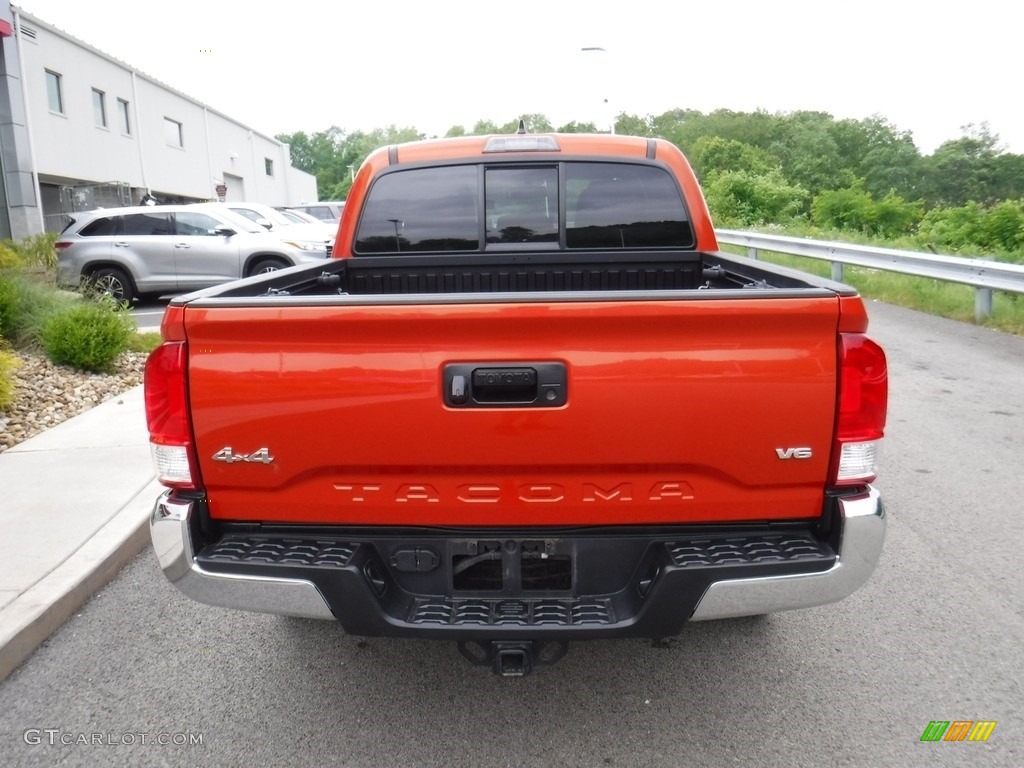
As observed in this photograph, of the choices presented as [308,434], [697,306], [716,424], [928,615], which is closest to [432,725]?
[308,434]

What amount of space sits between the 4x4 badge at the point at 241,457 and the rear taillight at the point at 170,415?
9cm

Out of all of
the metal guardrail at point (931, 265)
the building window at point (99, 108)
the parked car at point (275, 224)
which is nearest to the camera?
the metal guardrail at point (931, 265)

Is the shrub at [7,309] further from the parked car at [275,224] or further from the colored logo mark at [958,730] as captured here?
the colored logo mark at [958,730]

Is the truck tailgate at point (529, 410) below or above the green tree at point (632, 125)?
below

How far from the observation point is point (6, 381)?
667 cm

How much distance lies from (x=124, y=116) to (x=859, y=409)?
34357 millimetres

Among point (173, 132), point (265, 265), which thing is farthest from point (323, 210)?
point (173, 132)

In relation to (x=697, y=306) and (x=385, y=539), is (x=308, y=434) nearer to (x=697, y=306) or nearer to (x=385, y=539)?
(x=385, y=539)

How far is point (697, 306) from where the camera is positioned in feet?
7.54

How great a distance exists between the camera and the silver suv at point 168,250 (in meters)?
14.0

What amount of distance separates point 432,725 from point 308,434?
1209mm

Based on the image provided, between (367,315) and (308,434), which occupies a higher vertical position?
(367,315)

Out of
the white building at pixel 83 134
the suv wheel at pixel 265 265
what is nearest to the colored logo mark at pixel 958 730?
→ the suv wheel at pixel 265 265

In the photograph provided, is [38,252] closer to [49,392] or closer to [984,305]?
[49,392]
